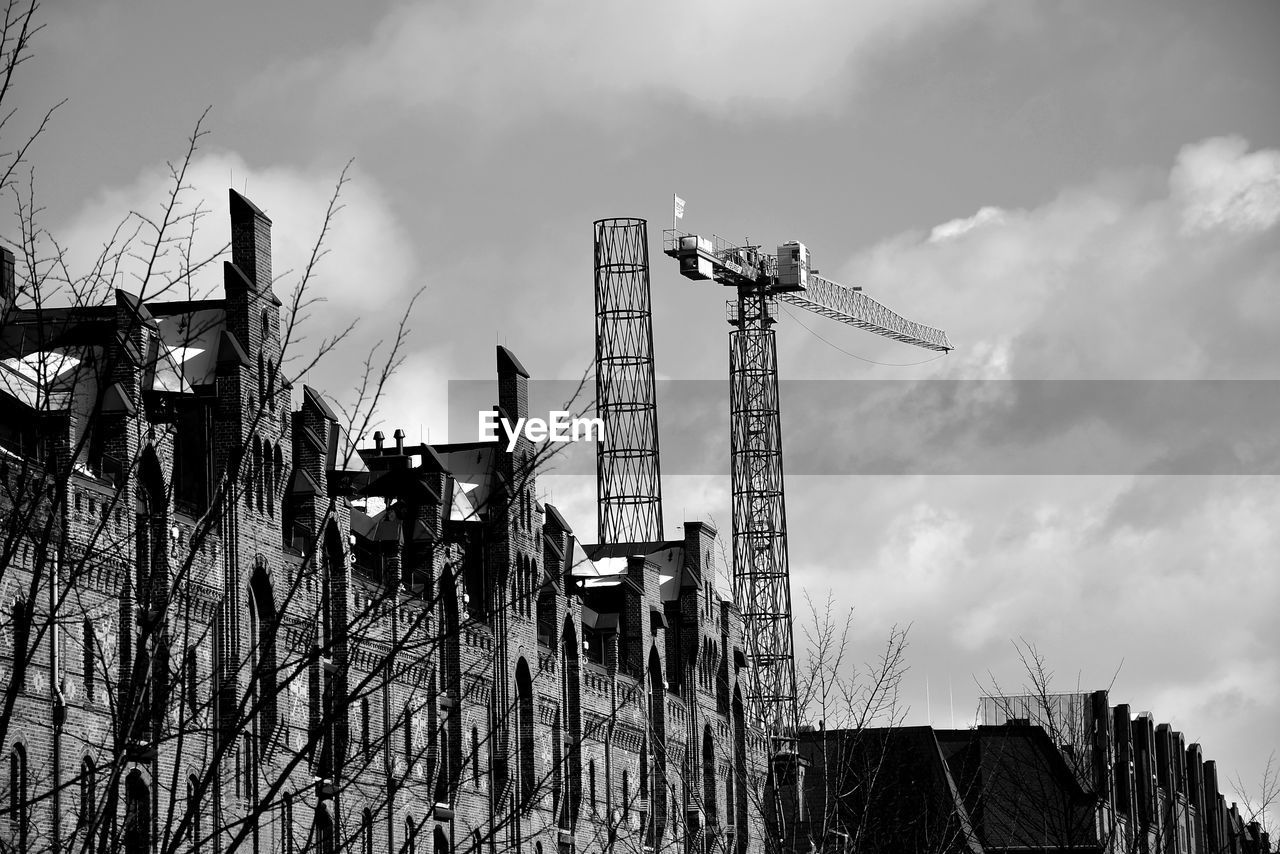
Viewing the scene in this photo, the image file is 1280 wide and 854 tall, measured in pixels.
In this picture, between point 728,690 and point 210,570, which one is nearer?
point 210,570

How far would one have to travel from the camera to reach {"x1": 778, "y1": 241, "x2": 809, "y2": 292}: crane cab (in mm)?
119812

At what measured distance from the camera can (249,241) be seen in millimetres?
41188

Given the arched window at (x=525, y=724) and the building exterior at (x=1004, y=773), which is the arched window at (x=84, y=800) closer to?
the arched window at (x=525, y=724)

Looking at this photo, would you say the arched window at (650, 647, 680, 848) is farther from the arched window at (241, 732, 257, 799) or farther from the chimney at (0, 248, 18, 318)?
the chimney at (0, 248, 18, 318)

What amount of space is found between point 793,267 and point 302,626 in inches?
3230

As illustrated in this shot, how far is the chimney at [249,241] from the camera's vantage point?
40.9 metres

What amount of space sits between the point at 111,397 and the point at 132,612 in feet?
12.6

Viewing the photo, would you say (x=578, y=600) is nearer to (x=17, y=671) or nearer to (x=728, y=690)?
(x=728, y=690)

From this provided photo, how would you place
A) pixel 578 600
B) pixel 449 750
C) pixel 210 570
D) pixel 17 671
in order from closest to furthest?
1. pixel 17 671
2. pixel 210 570
3. pixel 449 750
4. pixel 578 600

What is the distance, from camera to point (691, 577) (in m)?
67.8

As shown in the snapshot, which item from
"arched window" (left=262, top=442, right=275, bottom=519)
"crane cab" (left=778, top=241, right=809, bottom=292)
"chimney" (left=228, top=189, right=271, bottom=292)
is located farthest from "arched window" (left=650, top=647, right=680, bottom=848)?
"crane cab" (left=778, top=241, right=809, bottom=292)

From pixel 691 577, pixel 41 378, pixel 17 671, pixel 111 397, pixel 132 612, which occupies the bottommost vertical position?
pixel 17 671

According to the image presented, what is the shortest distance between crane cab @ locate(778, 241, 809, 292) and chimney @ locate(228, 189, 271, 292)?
7985 cm

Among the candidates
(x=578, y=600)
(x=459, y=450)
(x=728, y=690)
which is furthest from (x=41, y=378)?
(x=728, y=690)
